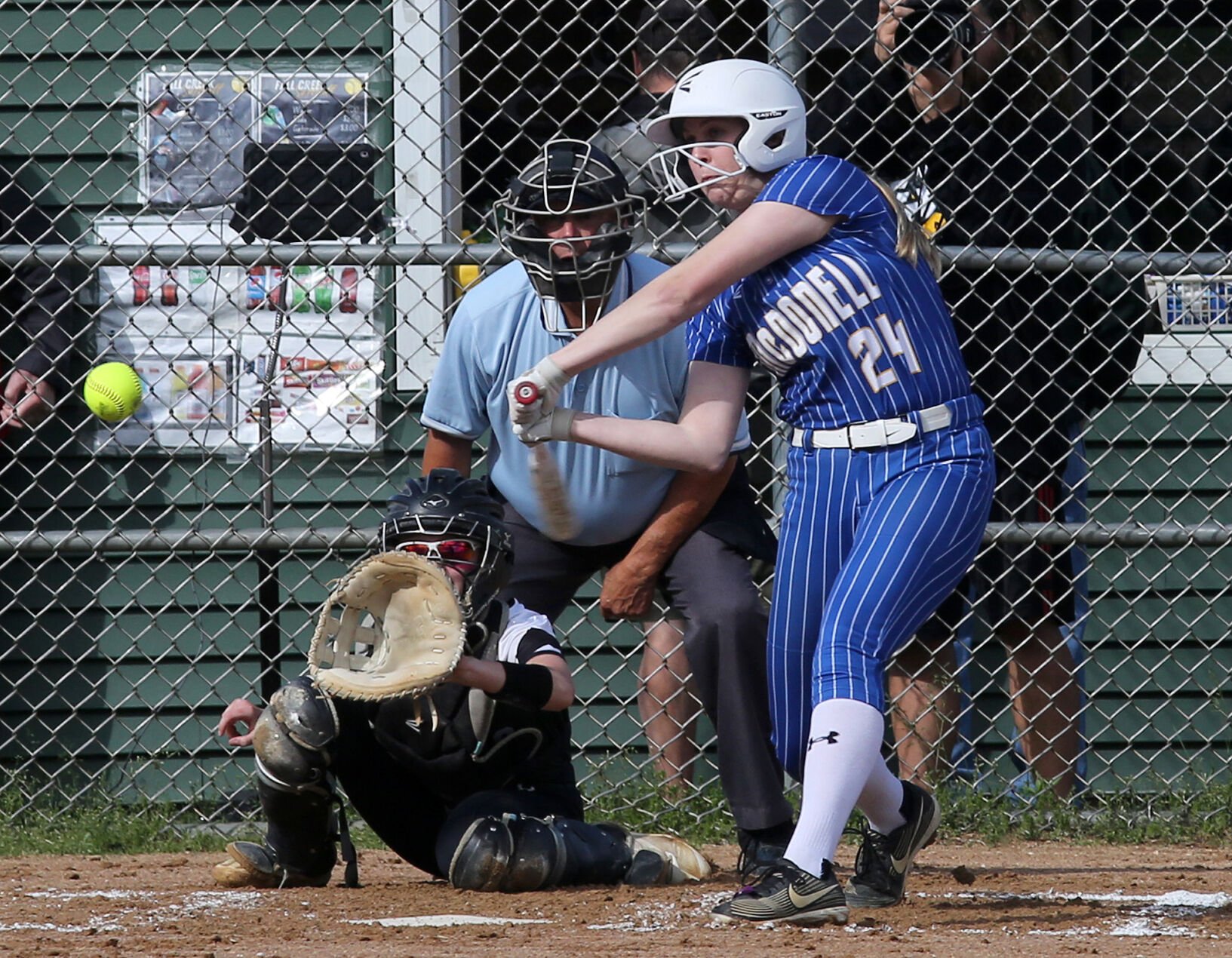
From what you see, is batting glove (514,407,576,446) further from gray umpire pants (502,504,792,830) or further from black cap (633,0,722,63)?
black cap (633,0,722,63)

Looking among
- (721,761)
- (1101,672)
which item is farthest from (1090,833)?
(721,761)

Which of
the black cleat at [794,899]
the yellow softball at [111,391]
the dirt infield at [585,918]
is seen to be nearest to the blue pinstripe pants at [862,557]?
the black cleat at [794,899]

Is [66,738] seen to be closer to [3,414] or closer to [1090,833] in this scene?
[3,414]

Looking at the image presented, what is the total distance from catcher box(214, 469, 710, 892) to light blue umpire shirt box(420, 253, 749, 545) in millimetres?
373

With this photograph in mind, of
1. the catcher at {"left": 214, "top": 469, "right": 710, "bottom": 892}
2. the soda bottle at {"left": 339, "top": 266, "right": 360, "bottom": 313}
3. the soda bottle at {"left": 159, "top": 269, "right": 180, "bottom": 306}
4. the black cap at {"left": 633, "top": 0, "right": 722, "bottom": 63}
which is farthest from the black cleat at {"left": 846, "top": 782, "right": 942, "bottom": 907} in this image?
the soda bottle at {"left": 159, "top": 269, "right": 180, "bottom": 306}

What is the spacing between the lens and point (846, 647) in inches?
126

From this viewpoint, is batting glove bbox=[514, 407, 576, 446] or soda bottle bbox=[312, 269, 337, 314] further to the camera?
soda bottle bbox=[312, 269, 337, 314]

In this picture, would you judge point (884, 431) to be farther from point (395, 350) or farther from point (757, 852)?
point (395, 350)

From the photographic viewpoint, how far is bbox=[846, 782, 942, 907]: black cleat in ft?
11.4

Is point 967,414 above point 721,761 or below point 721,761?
above

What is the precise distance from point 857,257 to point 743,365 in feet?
1.33

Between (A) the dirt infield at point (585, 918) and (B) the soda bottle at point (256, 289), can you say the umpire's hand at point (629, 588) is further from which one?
(B) the soda bottle at point (256, 289)

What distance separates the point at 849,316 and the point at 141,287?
332cm

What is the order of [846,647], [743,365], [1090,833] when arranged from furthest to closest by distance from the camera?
[1090,833] → [743,365] → [846,647]
